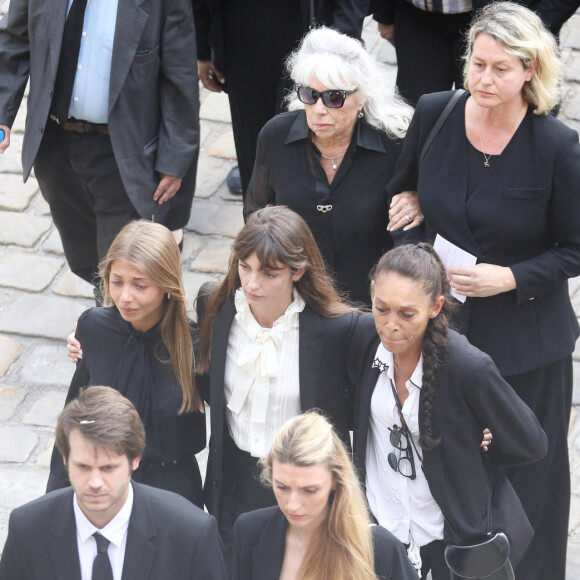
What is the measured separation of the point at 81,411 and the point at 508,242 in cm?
169

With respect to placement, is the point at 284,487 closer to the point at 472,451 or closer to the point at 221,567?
the point at 221,567

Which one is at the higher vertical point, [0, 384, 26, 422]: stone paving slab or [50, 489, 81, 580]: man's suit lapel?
[50, 489, 81, 580]: man's suit lapel

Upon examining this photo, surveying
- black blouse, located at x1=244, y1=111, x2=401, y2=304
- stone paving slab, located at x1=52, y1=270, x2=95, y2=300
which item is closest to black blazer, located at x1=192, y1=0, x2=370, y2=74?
black blouse, located at x1=244, y1=111, x2=401, y2=304

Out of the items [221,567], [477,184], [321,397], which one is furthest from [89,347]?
[477,184]

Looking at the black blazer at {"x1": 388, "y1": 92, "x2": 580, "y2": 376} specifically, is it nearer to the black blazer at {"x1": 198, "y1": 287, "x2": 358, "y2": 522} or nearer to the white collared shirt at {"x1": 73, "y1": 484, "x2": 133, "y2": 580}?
the black blazer at {"x1": 198, "y1": 287, "x2": 358, "y2": 522}

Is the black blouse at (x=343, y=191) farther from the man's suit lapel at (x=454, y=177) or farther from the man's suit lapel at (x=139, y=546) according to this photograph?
the man's suit lapel at (x=139, y=546)

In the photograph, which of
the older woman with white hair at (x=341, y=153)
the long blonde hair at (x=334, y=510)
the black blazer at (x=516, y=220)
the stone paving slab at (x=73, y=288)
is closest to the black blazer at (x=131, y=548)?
the long blonde hair at (x=334, y=510)

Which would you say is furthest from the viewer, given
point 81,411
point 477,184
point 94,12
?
point 94,12

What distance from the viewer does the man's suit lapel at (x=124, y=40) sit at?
17.3 ft

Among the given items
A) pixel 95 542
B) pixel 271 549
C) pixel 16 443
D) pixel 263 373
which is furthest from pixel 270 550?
pixel 16 443

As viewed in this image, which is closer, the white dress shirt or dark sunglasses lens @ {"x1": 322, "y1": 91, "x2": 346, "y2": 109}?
dark sunglasses lens @ {"x1": 322, "y1": 91, "x2": 346, "y2": 109}

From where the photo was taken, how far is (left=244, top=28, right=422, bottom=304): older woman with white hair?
4.64 metres

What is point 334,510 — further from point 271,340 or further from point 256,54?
point 256,54

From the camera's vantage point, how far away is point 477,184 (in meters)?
4.23
